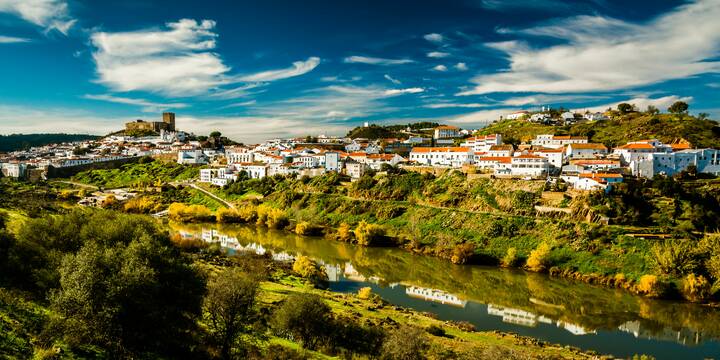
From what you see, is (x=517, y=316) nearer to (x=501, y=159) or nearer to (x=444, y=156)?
(x=501, y=159)

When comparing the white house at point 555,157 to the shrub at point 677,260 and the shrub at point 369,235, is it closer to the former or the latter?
the shrub at point 677,260

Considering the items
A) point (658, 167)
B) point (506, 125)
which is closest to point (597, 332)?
point (658, 167)

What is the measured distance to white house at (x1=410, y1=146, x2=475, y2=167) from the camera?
227ft

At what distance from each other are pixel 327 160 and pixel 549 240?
4535cm

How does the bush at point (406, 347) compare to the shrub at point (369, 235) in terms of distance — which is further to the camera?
the shrub at point (369, 235)

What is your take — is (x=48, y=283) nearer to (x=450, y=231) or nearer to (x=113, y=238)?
(x=113, y=238)

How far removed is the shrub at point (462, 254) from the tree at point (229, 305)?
99.6 feet

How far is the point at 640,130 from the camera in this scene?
78000mm

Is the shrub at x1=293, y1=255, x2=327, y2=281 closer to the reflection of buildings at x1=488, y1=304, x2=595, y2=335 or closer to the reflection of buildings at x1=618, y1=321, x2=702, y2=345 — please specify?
the reflection of buildings at x1=488, y1=304, x2=595, y2=335

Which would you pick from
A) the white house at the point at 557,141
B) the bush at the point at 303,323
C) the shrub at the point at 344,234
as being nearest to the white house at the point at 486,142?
the white house at the point at 557,141

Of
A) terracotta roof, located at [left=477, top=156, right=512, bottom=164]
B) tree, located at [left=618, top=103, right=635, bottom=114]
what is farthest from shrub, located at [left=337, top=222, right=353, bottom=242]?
tree, located at [left=618, top=103, right=635, bottom=114]

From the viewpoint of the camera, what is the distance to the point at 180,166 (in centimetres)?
9962

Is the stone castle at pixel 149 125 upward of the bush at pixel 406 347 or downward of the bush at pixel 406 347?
upward

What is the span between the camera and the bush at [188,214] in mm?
61906
